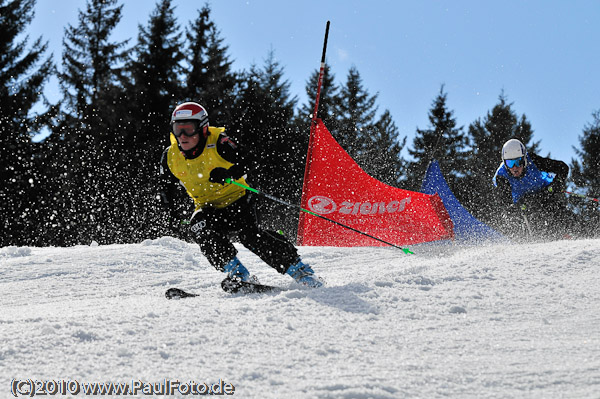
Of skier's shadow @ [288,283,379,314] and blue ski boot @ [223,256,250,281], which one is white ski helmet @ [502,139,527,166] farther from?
blue ski boot @ [223,256,250,281]

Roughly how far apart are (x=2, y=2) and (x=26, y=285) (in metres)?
17.3

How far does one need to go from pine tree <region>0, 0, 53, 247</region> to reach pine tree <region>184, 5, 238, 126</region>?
541 cm

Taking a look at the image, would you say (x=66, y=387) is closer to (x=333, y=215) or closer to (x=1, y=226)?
(x=333, y=215)

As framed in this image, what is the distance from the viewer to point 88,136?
1772 cm

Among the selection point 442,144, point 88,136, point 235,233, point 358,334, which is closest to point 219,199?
point 235,233

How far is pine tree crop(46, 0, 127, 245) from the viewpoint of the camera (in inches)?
622

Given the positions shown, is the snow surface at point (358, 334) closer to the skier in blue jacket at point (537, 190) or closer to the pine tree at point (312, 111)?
the skier in blue jacket at point (537, 190)

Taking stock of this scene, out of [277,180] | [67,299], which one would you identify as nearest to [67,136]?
[277,180]

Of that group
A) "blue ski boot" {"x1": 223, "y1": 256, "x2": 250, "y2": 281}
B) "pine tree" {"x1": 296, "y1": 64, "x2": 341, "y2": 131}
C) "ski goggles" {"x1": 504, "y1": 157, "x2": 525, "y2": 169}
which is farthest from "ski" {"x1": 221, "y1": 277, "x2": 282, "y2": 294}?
"pine tree" {"x1": 296, "y1": 64, "x2": 341, "y2": 131}

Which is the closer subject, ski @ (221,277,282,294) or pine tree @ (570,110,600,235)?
ski @ (221,277,282,294)

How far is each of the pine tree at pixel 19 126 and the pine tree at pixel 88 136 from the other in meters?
0.63

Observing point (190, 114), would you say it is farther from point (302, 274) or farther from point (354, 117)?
point (354, 117)

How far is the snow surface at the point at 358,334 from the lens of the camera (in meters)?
1.86

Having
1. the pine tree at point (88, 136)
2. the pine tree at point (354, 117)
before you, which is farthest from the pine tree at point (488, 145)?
the pine tree at point (88, 136)
